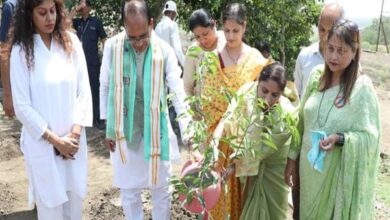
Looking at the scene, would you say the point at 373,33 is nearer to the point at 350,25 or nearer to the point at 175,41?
the point at 175,41

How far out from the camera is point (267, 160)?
2.71m

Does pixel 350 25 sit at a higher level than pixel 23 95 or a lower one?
higher

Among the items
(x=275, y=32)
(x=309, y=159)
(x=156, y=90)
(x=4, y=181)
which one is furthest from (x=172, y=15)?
(x=309, y=159)

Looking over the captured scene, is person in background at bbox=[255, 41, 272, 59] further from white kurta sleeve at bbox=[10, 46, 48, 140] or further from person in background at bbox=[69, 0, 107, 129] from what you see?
white kurta sleeve at bbox=[10, 46, 48, 140]

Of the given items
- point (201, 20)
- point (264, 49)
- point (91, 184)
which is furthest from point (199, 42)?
point (264, 49)

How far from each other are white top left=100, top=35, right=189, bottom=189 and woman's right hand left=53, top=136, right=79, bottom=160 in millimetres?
331

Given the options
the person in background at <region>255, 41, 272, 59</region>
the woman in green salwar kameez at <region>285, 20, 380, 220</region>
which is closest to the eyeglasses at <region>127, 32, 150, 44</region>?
the woman in green salwar kameez at <region>285, 20, 380, 220</region>

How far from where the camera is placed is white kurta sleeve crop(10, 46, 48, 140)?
2424 millimetres

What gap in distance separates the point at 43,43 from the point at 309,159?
1.55 m

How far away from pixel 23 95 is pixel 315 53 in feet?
6.44

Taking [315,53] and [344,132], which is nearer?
[344,132]

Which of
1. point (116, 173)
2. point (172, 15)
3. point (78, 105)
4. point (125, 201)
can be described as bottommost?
point (125, 201)

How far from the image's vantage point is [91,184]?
4227 mm

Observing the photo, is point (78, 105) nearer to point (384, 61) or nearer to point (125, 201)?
point (125, 201)
